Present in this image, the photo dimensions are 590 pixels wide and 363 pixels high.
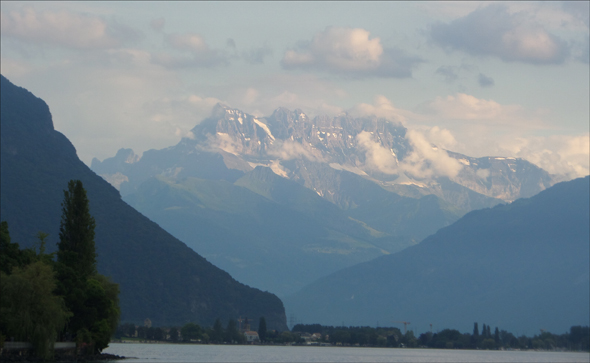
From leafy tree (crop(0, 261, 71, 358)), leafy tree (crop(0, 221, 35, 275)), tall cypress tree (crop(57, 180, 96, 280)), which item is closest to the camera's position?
leafy tree (crop(0, 261, 71, 358))

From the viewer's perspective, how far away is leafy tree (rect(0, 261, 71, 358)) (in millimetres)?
105562

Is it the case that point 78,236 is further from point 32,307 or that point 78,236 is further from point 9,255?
point 32,307

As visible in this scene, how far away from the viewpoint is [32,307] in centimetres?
10769

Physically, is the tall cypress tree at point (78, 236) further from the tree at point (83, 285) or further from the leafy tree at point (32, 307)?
the leafy tree at point (32, 307)

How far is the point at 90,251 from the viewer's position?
137375 millimetres

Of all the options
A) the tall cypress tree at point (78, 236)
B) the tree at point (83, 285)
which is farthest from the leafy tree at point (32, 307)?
the tall cypress tree at point (78, 236)

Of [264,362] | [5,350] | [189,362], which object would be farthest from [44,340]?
[264,362]

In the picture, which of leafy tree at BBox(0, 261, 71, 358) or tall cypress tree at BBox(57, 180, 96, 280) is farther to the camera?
tall cypress tree at BBox(57, 180, 96, 280)

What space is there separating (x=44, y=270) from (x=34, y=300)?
163 inches

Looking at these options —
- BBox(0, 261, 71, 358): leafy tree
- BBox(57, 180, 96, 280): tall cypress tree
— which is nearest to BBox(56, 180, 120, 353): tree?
BBox(57, 180, 96, 280): tall cypress tree

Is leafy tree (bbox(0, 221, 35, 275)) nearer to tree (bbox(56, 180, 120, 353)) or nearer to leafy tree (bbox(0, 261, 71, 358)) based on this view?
tree (bbox(56, 180, 120, 353))

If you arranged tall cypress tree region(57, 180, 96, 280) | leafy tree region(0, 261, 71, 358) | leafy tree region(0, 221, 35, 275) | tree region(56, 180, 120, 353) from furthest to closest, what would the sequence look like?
tall cypress tree region(57, 180, 96, 280) → tree region(56, 180, 120, 353) → leafy tree region(0, 221, 35, 275) → leafy tree region(0, 261, 71, 358)

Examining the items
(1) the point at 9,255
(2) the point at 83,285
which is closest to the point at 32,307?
(1) the point at 9,255

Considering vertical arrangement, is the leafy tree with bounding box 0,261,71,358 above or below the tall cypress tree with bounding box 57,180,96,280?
below
